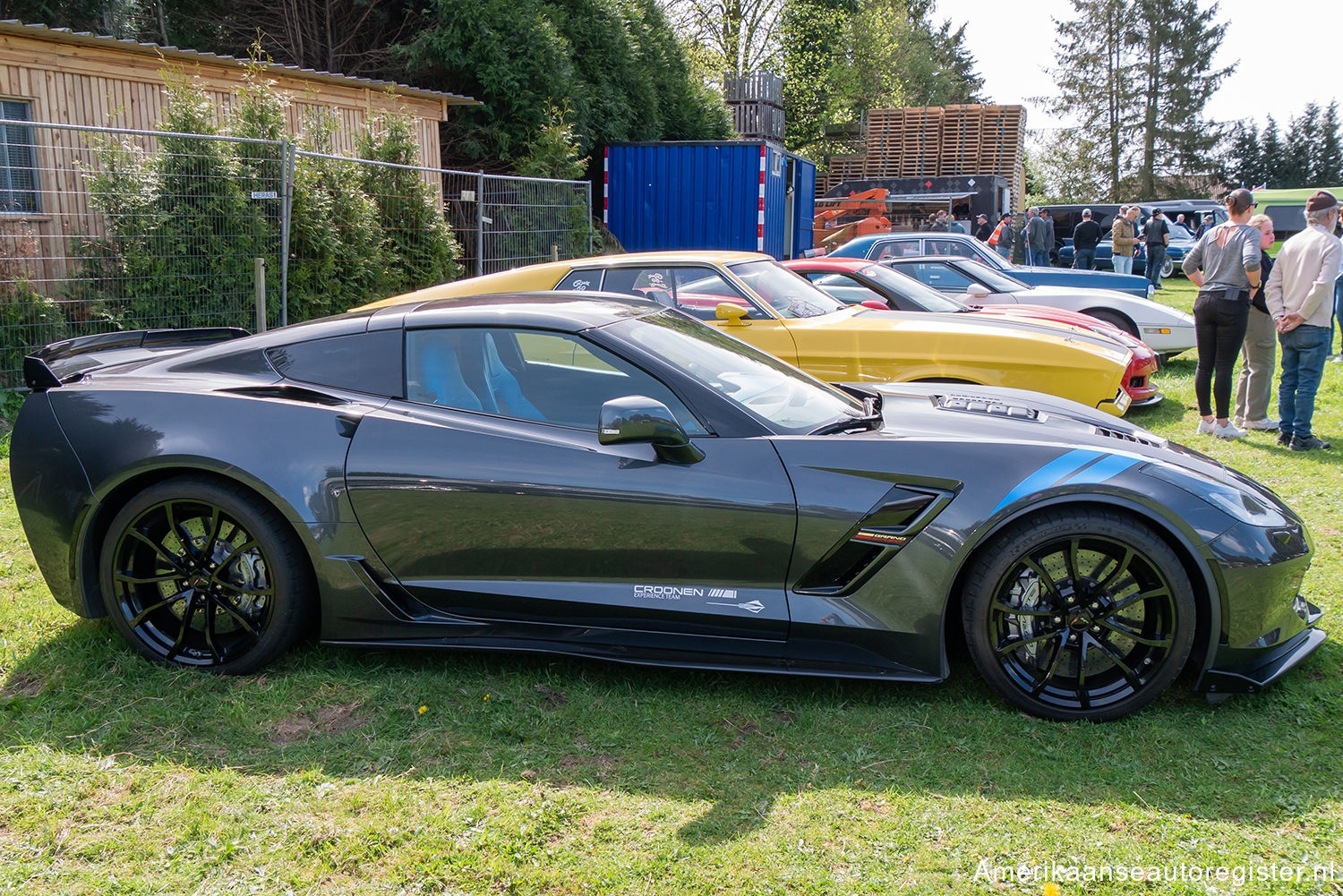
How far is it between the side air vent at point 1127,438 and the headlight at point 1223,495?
30cm

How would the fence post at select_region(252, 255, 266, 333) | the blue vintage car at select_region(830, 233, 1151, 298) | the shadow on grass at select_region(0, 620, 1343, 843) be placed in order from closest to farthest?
the shadow on grass at select_region(0, 620, 1343, 843)
the fence post at select_region(252, 255, 266, 333)
the blue vintage car at select_region(830, 233, 1151, 298)

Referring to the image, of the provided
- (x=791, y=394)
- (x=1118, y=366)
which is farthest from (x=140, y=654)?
(x=1118, y=366)

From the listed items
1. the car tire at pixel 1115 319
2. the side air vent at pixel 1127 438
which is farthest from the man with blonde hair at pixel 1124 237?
the side air vent at pixel 1127 438

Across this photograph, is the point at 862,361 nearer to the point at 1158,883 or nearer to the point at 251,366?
the point at 251,366

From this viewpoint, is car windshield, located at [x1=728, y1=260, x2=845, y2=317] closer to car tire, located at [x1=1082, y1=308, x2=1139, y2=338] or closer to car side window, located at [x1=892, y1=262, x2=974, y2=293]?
car side window, located at [x1=892, y1=262, x2=974, y2=293]

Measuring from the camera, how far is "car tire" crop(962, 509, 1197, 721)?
3.12m

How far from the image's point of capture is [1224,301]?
7.22m

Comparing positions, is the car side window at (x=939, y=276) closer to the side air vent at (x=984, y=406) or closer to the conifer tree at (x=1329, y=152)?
the side air vent at (x=984, y=406)

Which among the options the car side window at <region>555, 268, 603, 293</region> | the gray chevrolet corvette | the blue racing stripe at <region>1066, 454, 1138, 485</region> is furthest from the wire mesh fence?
the blue racing stripe at <region>1066, 454, 1138, 485</region>

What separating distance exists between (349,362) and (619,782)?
5.88 feet

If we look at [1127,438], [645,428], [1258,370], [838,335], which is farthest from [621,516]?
[1258,370]

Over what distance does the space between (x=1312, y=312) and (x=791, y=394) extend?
5100mm

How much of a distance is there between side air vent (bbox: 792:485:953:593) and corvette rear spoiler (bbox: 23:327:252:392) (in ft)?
8.59

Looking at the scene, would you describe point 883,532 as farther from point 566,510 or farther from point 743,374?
point 566,510
